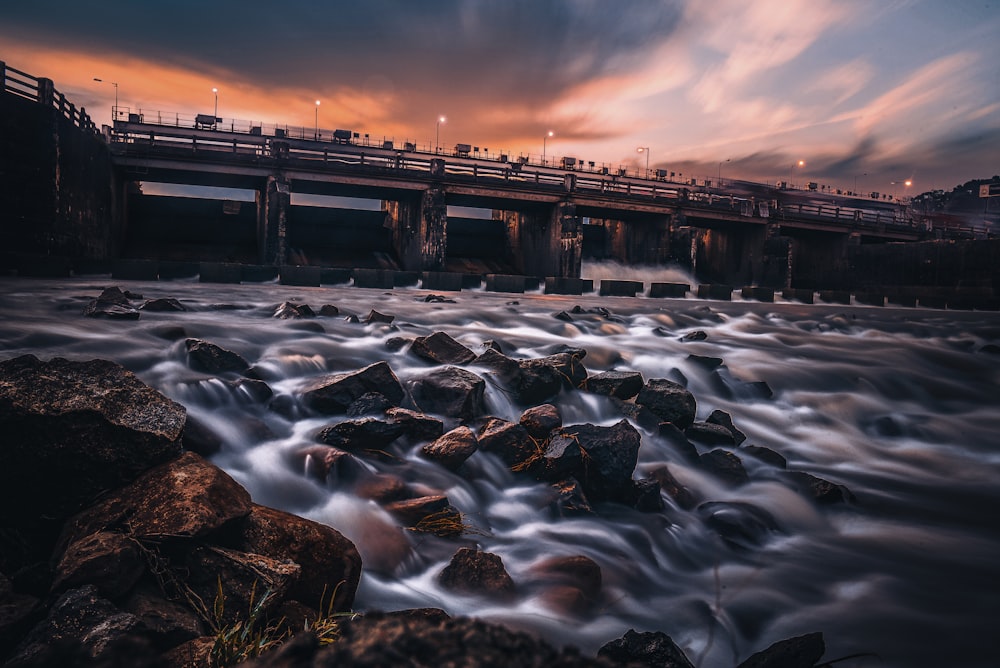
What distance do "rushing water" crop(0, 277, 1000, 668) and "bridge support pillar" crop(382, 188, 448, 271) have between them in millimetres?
15972

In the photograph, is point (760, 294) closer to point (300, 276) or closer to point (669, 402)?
point (300, 276)

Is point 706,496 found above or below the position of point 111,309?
below

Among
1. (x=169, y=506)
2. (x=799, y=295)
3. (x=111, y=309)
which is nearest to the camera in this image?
(x=169, y=506)

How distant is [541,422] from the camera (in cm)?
500

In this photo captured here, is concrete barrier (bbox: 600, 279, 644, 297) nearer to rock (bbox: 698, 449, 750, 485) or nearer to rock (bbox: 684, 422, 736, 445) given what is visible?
rock (bbox: 684, 422, 736, 445)

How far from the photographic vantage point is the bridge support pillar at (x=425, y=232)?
1006 inches

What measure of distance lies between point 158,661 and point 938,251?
1208 inches

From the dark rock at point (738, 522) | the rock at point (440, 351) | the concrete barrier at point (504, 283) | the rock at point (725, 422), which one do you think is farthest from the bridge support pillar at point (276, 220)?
the dark rock at point (738, 522)

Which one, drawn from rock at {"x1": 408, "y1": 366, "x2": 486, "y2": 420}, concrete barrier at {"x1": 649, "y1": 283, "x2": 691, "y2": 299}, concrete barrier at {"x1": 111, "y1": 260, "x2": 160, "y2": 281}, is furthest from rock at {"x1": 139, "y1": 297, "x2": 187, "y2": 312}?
concrete barrier at {"x1": 649, "y1": 283, "x2": 691, "y2": 299}

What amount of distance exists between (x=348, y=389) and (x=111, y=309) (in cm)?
521

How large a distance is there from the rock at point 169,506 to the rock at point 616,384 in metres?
4.30

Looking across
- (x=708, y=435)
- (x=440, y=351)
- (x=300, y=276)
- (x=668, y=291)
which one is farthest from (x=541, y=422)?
(x=668, y=291)

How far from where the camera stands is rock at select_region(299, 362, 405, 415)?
506 centimetres

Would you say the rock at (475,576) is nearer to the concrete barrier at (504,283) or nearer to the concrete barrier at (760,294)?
the concrete barrier at (504,283)
